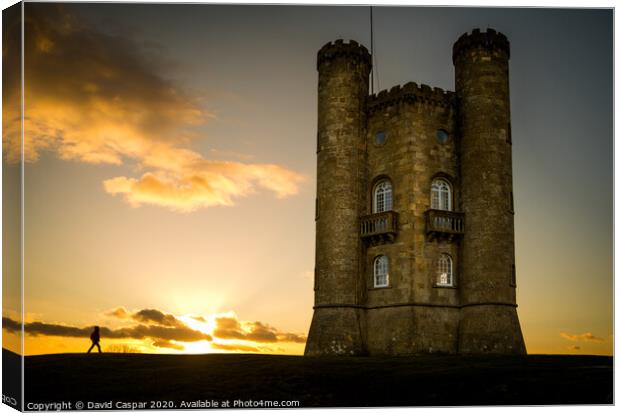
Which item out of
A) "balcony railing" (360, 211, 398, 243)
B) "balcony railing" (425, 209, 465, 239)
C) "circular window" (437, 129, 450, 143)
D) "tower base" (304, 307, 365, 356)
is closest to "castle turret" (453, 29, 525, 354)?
"balcony railing" (425, 209, 465, 239)

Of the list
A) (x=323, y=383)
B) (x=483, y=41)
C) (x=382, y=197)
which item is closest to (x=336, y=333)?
(x=382, y=197)

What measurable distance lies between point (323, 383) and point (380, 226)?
13676 millimetres

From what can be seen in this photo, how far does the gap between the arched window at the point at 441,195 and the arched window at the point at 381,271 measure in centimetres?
358

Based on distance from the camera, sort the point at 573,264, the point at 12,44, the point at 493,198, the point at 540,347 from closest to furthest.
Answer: the point at 12,44 → the point at 573,264 → the point at 540,347 → the point at 493,198

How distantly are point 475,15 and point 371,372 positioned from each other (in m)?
13.3

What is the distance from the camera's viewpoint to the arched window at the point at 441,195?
134 ft

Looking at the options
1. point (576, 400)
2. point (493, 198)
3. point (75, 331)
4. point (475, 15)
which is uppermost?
point (475, 15)

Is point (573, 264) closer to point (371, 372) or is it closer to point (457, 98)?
point (371, 372)

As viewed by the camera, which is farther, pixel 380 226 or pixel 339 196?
pixel 339 196

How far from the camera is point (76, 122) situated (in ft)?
97.9

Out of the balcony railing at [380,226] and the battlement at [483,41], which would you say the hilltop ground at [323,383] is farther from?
the battlement at [483,41]

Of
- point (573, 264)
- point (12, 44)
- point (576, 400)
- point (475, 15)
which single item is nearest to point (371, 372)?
point (576, 400)

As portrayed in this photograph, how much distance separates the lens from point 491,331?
38125 mm

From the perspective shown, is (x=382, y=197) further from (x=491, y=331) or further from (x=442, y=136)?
(x=491, y=331)
